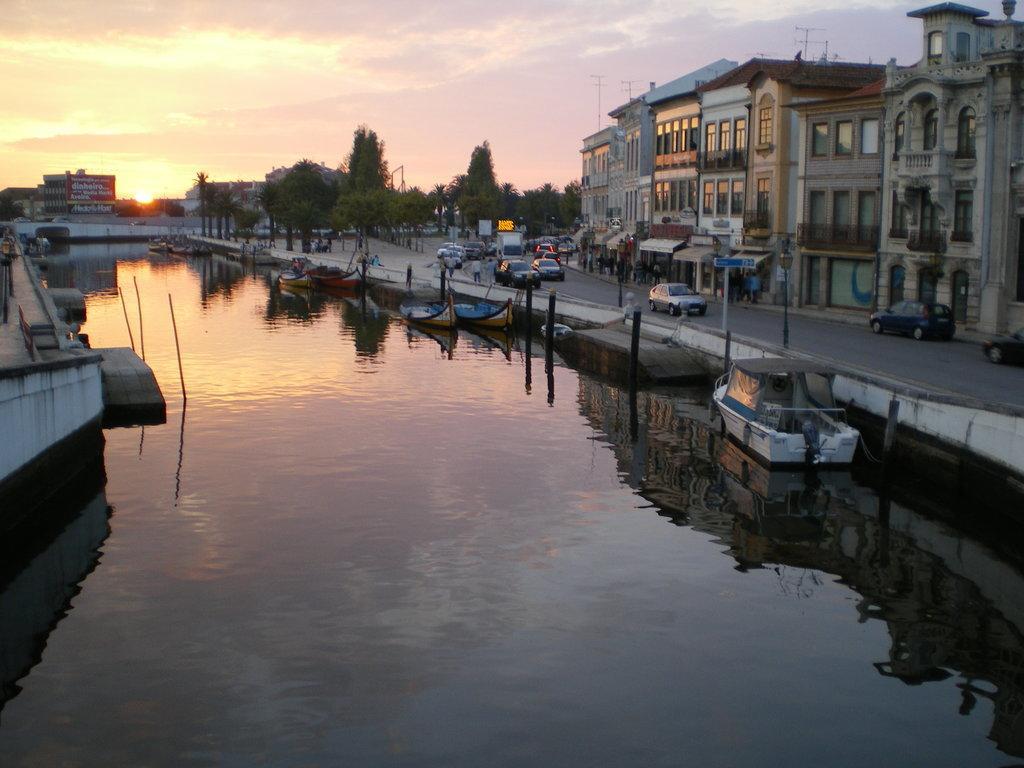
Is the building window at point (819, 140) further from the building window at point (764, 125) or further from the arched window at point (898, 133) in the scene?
the arched window at point (898, 133)

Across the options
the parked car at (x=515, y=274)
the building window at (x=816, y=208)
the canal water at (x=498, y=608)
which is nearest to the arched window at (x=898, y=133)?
the building window at (x=816, y=208)

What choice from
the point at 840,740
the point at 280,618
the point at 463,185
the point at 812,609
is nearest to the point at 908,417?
the point at 812,609

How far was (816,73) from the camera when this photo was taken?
204 ft

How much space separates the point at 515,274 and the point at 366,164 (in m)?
94.4

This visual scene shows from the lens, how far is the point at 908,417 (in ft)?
94.6

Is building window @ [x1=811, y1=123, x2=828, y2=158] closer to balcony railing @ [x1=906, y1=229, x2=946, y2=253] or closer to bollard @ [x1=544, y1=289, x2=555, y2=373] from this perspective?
balcony railing @ [x1=906, y1=229, x2=946, y2=253]

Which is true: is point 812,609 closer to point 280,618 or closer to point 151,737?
point 280,618

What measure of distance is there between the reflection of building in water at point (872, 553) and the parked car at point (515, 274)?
42907mm

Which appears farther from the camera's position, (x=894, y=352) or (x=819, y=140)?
(x=819, y=140)

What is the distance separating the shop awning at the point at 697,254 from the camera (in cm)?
6775

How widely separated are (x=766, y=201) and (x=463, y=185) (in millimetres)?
129780

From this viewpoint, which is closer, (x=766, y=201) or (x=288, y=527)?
(x=288, y=527)

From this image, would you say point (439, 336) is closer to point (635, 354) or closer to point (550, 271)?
point (635, 354)

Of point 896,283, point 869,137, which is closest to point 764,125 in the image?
point 869,137
